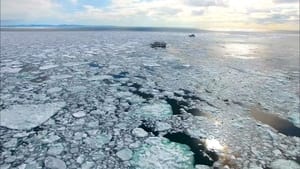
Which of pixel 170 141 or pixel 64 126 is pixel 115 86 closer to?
pixel 64 126

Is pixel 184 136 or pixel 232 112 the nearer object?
pixel 184 136

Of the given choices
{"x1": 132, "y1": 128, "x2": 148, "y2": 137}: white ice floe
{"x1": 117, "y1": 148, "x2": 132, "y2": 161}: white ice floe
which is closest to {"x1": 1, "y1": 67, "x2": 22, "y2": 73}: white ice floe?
{"x1": 132, "y1": 128, "x2": 148, "y2": 137}: white ice floe

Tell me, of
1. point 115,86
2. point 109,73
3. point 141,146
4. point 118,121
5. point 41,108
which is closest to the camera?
point 141,146

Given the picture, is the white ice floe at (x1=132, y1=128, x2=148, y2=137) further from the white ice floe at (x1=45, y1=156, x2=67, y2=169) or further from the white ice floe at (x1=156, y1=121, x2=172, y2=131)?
the white ice floe at (x1=45, y1=156, x2=67, y2=169)

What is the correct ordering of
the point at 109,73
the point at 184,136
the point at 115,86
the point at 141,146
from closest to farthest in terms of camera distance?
the point at 141,146
the point at 184,136
the point at 115,86
the point at 109,73

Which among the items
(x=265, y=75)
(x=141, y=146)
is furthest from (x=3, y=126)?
(x=265, y=75)

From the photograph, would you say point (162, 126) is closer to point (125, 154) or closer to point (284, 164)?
point (125, 154)

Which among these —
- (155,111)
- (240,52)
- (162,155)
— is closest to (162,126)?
(155,111)

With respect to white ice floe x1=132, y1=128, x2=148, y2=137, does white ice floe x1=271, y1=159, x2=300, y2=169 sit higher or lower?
lower
